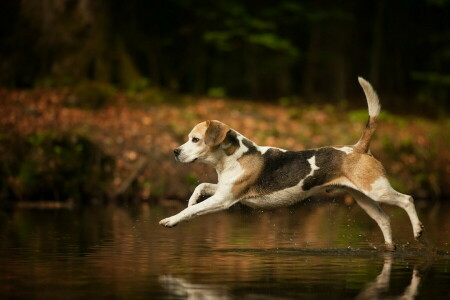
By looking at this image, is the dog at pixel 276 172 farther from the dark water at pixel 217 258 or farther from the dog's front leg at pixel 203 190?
the dark water at pixel 217 258

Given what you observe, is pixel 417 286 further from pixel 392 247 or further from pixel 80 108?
pixel 80 108

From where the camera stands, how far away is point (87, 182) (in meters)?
20.4

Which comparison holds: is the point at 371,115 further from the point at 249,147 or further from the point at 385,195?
the point at 249,147

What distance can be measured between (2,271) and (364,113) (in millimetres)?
17889

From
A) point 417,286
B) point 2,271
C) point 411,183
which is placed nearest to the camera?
point 417,286

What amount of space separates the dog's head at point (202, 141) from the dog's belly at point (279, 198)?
0.87m

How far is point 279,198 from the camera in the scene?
38.7 ft

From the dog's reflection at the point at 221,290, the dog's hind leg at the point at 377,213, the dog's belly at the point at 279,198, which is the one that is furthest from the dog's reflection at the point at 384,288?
the dog's hind leg at the point at 377,213

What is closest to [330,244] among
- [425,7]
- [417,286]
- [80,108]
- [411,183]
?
[417,286]

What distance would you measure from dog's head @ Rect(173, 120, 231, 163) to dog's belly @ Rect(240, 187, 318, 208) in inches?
34.3

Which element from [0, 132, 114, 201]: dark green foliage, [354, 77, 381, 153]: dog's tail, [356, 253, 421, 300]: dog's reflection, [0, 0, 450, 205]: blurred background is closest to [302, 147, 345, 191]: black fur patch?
[354, 77, 381, 153]: dog's tail

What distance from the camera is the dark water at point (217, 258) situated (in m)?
8.09

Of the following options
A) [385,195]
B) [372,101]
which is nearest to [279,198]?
[385,195]

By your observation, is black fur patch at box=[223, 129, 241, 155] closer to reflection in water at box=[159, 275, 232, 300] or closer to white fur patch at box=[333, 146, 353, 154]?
white fur patch at box=[333, 146, 353, 154]
